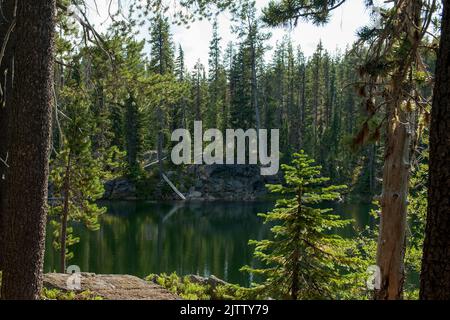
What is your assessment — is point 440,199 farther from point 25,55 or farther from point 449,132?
point 25,55

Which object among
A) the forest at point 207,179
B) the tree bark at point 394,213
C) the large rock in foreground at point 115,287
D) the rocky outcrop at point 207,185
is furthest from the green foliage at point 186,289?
the rocky outcrop at point 207,185

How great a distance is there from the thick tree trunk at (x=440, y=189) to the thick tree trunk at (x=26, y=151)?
3064 millimetres

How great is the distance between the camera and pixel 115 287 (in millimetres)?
7457

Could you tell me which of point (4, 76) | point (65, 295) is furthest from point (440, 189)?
point (65, 295)

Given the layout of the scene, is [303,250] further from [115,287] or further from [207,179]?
[207,179]

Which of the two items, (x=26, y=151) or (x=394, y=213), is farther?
(x=394, y=213)

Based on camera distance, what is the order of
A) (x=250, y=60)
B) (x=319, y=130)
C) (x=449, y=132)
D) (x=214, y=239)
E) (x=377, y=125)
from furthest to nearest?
(x=319, y=130)
(x=250, y=60)
(x=214, y=239)
(x=377, y=125)
(x=449, y=132)

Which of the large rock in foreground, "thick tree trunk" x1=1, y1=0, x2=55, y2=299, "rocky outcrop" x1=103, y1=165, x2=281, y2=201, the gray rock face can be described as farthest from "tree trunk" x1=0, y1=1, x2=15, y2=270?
the gray rock face

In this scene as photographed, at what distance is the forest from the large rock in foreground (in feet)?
1.07

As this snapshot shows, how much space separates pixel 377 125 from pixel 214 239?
20.2 m

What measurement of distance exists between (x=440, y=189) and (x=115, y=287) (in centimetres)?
595

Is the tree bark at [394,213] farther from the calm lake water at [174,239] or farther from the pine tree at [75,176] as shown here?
the calm lake water at [174,239]

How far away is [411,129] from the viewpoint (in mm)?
6168
